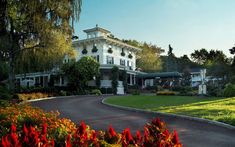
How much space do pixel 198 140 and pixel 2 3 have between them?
15.1m

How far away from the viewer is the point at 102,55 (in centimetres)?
5956

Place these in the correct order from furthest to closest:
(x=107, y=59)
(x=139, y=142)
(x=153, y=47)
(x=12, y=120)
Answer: (x=153, y=47) → (x=107, y=59) → (x=12, y=120) → (x=139, y=142)

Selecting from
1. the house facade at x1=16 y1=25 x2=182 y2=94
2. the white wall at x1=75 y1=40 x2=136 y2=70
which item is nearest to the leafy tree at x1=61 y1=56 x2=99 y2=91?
the house facade at x1=16 y1=25 x2=182 y2=94

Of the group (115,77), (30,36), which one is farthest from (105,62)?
(30,36)

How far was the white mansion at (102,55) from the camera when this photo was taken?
58.0 metres

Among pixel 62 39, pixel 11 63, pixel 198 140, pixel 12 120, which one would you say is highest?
pixel 62 39

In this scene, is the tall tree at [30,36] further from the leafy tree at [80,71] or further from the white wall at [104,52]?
the white wall at [104,52]

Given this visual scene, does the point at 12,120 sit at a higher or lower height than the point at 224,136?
higher

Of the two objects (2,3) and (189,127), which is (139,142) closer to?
(189,127)

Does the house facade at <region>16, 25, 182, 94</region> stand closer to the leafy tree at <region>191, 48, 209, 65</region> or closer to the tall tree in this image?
the tall tree

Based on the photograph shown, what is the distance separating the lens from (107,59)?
61062 millimetres

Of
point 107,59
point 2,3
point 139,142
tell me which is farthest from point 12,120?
point 107,59

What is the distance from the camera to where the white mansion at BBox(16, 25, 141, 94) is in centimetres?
5798

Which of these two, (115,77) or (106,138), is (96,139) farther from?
(115,77)
